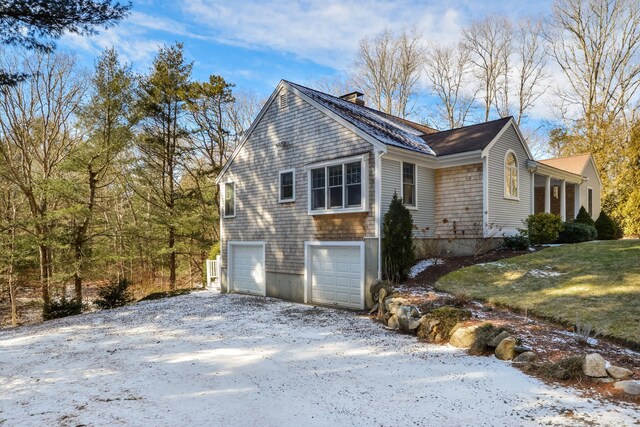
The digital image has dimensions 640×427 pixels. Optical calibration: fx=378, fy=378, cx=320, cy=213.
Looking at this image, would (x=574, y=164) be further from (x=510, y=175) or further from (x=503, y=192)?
(x=503, y=192)

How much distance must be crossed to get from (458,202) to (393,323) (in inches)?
220

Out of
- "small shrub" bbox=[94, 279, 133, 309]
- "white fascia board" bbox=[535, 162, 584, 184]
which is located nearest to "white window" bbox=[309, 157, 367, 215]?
"white fascia board" bbox=[535, 162, 584, 184]

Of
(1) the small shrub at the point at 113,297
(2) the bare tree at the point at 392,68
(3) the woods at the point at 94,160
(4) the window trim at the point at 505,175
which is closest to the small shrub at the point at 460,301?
(4) the window trim at the point at 505,175

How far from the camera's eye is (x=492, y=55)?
2741 centimetres

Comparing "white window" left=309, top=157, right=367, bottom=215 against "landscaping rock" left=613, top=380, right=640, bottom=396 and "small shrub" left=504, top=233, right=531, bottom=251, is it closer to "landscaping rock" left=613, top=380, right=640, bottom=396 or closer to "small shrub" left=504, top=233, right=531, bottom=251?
"small shrub" left=504, top=233, right=531, bottom=251

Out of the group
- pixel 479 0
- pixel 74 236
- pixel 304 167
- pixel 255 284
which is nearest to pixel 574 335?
pixel 304 167

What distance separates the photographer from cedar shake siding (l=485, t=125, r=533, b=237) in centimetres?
1202

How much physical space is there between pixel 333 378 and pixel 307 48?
1995 cm

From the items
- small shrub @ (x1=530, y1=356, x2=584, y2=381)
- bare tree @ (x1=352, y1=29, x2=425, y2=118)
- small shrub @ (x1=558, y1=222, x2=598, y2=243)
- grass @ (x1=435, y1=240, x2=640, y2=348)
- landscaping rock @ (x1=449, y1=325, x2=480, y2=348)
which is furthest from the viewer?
bare tree @ (x1=352, y1=29, x2=425, y2=118)

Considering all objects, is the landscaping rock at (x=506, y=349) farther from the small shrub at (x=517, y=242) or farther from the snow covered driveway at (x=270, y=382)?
the small shrub at (x=517, y=242)

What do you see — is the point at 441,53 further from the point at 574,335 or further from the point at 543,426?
the point at 543,426

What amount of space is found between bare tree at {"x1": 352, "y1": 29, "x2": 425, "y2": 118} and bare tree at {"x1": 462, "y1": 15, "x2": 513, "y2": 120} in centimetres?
396

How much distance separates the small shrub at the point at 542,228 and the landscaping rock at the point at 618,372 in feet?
31.0

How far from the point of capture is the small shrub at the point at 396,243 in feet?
32.8
